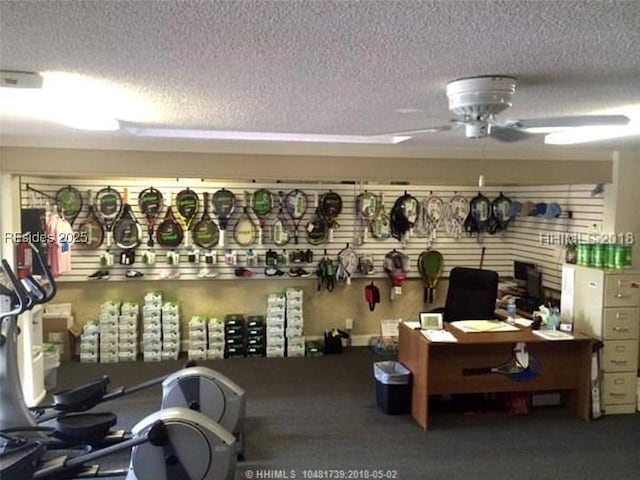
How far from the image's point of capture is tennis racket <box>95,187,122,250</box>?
245 inches

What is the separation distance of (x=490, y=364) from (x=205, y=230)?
3663mm

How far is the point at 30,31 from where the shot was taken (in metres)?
1.59

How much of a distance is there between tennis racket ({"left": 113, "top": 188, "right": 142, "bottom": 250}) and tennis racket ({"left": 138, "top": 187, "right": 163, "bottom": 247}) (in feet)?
0.51

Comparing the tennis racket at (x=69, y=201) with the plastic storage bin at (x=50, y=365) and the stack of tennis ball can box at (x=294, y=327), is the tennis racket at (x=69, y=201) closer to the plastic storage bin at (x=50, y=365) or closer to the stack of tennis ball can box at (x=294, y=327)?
the plastic storage bin at (x=50, y=365)

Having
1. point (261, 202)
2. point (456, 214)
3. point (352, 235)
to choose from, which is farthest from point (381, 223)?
point (261, 202)

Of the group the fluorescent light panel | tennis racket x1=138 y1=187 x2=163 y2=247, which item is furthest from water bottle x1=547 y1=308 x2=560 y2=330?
tennis racket x1=138 y1=187 x2=163 y2=247

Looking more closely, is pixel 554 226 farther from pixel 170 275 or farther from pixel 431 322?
pixel 170 275

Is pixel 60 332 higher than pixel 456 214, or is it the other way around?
pixel 456 214

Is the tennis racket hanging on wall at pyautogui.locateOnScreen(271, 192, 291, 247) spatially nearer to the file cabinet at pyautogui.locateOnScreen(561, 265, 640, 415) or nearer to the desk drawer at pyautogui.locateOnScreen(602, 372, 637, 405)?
the file cabinet at pyautogui.locateOnScreen(561, 265, 640, 415)

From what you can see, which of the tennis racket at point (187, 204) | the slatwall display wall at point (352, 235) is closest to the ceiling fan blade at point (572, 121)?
the slatwall display wall at point (352, 235)

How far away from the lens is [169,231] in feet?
21.0

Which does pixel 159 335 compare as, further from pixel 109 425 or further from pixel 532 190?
pixel 532 190

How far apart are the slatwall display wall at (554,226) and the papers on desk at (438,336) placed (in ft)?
7.42

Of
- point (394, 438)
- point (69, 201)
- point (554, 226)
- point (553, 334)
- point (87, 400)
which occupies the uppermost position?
point (69, 201)
